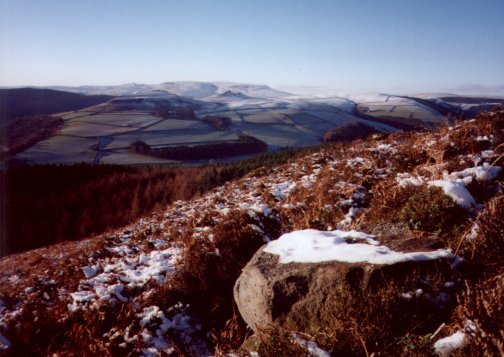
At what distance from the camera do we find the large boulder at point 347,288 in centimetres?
327

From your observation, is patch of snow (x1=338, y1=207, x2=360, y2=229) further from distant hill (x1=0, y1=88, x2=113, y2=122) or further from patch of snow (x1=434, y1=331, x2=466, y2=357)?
distant hill (x1=0, y1=88, x2=113, y2=122)

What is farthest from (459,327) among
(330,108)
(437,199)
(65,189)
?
(330,108)

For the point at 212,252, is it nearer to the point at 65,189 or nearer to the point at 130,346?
the point at 130,346

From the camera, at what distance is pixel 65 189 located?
111 feet

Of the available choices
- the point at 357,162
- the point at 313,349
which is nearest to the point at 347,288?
the point at 313,349

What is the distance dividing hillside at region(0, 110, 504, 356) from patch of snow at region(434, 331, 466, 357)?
0.02 meters

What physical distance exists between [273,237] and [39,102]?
4022 inches

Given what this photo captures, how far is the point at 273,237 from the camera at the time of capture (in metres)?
7.05

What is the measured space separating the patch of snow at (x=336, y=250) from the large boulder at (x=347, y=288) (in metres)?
0.01

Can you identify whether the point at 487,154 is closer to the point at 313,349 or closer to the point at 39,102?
the point at 313,349

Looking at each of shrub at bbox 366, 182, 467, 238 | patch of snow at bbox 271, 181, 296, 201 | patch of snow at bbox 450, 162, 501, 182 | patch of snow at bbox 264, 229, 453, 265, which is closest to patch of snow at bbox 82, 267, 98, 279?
patch of snow at bbox 264, 229, 453, 265

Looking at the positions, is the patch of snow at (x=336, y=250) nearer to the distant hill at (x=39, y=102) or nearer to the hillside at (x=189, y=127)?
the hillside at (x=189, y=127)

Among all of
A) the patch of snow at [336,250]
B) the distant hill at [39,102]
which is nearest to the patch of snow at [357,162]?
the patch of snow at [336,250]

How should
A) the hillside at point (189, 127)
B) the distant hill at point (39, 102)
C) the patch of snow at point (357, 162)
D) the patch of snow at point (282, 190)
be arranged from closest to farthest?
the patch of snow at point (282, 190)
the patch of snow at point (357, 162)
the hillside at point (189, 127)
the distant hill at point (39, 102)
